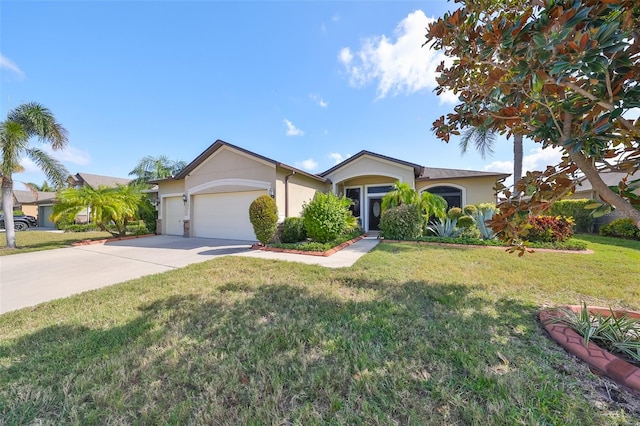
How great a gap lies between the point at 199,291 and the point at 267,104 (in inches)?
452

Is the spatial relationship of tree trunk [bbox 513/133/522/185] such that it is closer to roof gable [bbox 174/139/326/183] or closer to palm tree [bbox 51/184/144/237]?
roof gable [bbox 174/139/326/183]

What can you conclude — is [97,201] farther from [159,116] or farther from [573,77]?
[573,77]

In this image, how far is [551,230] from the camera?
9.38 metres

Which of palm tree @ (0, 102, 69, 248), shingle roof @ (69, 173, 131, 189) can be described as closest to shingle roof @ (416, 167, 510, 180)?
palm tree @ (0, 102, 69, 248)

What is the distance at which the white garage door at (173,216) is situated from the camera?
14.7 metres

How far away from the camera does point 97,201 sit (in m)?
11.2

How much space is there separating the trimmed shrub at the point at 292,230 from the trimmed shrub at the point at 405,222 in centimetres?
403

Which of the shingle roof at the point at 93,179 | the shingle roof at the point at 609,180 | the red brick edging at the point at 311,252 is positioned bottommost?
the red brick edging at the point at 311,252

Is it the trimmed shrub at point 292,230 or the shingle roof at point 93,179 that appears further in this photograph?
the shingle roof at point 93,179

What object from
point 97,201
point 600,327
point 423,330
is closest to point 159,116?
point 97,201

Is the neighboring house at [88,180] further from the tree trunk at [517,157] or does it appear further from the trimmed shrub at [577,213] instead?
the trimmed shrub at [577,213]

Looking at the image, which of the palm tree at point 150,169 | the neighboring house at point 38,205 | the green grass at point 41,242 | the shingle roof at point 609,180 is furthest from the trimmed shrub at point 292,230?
the neighboring house at point 38,205

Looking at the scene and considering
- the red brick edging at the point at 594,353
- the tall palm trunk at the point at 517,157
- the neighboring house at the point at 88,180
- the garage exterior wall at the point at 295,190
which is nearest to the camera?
the red brick edging at the point at 594,353

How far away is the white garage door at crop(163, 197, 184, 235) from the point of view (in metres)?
14.7
